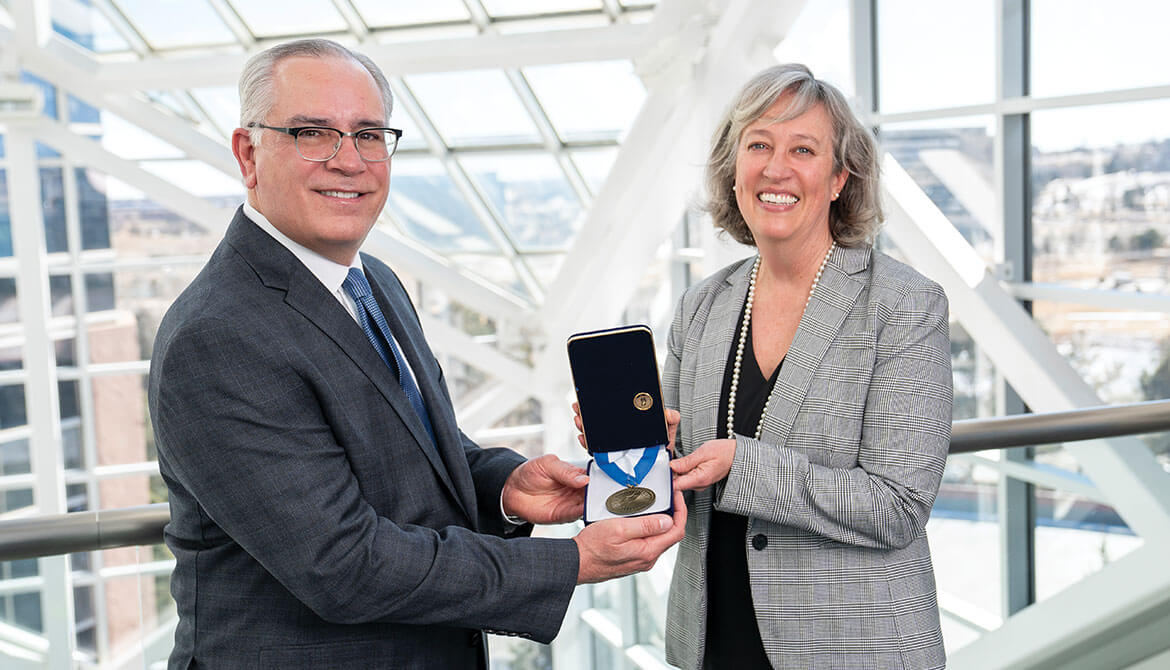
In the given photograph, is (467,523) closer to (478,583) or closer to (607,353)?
(478,583)

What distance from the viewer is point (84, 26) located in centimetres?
1220

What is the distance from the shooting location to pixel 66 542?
228cm

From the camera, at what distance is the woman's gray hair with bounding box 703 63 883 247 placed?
7.26 feet

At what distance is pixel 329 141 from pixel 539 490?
0.86 m

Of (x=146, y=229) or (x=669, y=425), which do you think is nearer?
(x=669, y=425)

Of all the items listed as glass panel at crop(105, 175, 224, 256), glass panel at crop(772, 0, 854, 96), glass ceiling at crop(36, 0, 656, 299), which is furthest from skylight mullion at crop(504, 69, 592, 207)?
glass panel at crop(105, 175, 224, 256)

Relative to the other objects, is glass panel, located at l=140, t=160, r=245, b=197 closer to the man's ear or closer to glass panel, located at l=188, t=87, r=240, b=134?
glass panel, located at l=188, t=87, r=240, b=134

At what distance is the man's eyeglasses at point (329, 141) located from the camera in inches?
72.0

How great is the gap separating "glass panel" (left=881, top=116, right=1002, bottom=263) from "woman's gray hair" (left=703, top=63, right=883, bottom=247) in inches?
198

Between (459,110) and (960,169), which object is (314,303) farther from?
(459,110)

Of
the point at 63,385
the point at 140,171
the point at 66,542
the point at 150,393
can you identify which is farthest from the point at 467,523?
the point at 63,385

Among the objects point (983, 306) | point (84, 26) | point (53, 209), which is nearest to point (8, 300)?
point (53, 209)

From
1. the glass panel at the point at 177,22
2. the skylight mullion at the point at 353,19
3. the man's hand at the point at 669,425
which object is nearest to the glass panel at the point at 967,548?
the man's hand at the point at 669,425

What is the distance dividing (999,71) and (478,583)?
592 centimetres
